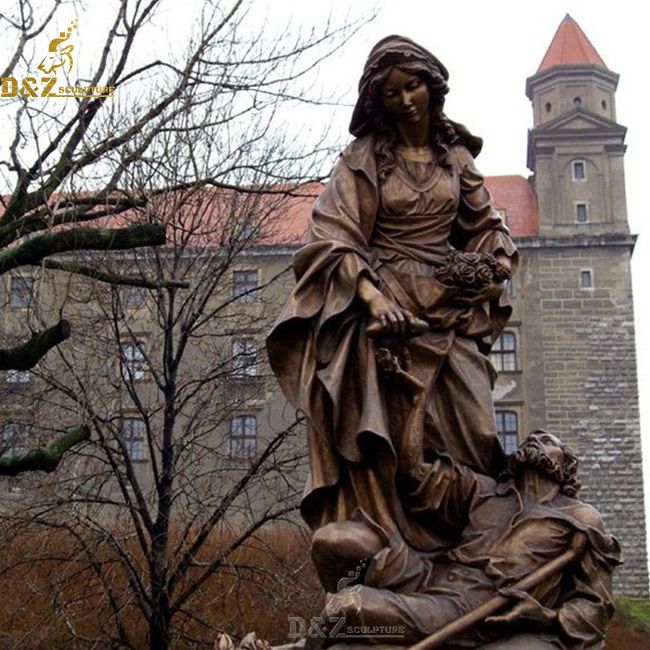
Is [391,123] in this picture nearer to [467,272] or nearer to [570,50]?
[467,272]

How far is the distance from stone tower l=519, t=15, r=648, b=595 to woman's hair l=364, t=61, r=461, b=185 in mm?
42420

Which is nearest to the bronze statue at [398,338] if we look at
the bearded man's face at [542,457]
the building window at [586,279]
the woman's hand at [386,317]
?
the woman's hand at [386,317]

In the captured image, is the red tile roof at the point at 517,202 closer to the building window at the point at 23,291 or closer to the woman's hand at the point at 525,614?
the building window at the point at 23,291

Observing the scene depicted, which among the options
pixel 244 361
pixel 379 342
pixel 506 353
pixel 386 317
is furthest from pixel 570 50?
pixel 386 317

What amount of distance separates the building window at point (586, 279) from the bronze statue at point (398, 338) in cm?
4430

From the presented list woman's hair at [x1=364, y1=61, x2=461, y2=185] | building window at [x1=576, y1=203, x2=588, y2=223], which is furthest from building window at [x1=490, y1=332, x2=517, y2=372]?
woman's hair at [x1=364, y1=61, x2=461, y2=185]

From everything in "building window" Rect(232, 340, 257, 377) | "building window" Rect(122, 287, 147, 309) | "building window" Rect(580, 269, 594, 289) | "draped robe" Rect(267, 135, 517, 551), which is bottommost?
"draped robe" Rect(267, 135, 517, 551)

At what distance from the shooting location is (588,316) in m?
48.9

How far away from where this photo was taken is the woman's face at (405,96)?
5547 millimetres

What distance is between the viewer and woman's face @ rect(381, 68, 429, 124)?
5.55 m

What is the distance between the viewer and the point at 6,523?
664 inches

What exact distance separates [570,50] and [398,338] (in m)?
52.6

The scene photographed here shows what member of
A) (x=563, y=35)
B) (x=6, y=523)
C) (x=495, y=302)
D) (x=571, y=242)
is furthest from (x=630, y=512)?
(x=495, y=302)

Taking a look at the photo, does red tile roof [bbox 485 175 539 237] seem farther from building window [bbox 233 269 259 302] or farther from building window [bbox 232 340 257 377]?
building window [bbox 232 340 257 377]
